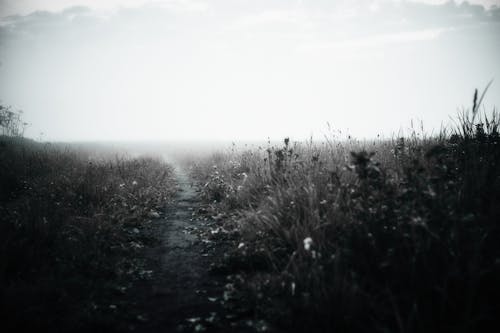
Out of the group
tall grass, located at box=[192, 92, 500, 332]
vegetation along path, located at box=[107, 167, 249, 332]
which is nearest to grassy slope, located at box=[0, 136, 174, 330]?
vegetation along path, located at box=[107, 167, 249, 332]

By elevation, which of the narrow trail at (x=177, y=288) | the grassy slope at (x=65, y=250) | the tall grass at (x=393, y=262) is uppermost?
the tall grass at (x=393, y=262)

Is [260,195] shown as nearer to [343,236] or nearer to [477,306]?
[343,236]

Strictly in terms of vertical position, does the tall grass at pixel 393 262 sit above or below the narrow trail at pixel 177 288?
above

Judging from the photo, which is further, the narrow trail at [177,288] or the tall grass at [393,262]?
the narrow trail at [177,288]

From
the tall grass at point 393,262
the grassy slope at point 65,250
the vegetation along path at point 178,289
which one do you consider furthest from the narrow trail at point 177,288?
the tall grass at point 393,262

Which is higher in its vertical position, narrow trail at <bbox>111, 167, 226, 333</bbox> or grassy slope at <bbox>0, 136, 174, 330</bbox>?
grassy slope at <bbox>0, 136, 174, 330</bbox>

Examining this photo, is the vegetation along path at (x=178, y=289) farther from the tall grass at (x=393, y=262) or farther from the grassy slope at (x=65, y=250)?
the tall grass at (x=393, y=262)

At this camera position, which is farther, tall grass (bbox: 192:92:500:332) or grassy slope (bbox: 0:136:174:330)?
grassy slope (bbox: 0:136:174:330)

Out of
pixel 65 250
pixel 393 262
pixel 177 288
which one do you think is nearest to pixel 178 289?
pixel 177 288

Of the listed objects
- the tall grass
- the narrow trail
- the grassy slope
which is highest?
the tall grass

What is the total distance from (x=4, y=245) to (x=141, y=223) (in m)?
2.96

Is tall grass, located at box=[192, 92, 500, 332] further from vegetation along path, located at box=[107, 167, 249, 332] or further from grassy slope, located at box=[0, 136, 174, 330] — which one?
grassy slope, located at box=[0, 136, 174, 330]

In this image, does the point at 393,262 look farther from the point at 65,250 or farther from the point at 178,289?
the point at 65,250

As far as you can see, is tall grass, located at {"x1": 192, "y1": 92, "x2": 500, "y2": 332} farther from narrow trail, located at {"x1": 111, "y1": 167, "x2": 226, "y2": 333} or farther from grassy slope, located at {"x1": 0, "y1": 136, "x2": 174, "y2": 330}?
grassy slope, located at {"x1": 0, "y1": 136, "x2": 174, "y2": 330}
